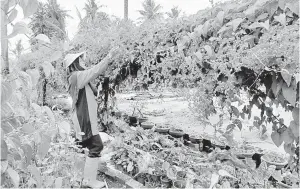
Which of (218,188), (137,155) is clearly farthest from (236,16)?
(137,155)

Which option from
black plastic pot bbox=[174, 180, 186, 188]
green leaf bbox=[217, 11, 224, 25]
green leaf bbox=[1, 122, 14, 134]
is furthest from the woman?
green leaf bbox=[1, 122, 14, 134]

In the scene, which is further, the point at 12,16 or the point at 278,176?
the point at 278,176

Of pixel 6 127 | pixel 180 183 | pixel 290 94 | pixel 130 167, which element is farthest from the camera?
pixel 130 167

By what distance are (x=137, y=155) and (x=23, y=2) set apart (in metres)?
3.24

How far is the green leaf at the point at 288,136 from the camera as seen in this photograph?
174 centimetres

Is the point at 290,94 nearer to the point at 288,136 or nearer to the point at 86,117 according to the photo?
the point at 288,136

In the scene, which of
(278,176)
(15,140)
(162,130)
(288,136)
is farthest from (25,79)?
(162,130)

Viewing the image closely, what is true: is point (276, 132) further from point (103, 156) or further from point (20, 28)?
point (103, 156)

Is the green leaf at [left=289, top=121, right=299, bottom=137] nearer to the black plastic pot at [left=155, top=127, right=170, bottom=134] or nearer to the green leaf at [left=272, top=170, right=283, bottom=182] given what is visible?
the green leaf at [left=272, top=170, right=283, bottom=182]

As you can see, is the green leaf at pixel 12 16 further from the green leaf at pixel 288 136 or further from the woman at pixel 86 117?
the woman at pixel 86 117

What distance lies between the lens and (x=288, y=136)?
1756mm

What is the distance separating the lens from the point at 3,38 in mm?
986

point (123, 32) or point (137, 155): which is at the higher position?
point (123, 32)

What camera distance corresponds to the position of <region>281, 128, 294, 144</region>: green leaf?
1744 millimetres
